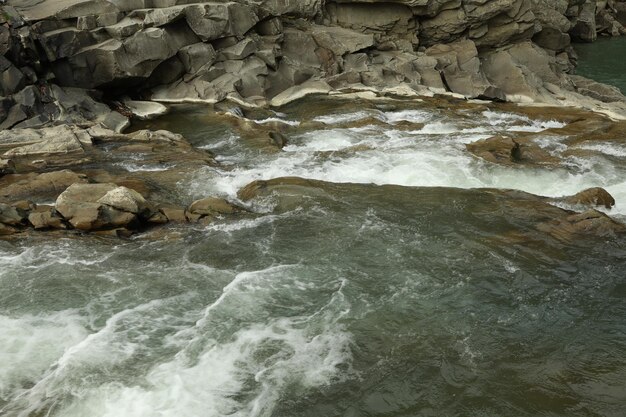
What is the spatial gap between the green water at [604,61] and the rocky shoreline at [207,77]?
1.32m

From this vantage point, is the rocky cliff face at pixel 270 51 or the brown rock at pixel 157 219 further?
the rocky cliff face at pixel 270 51

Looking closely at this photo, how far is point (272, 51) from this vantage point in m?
24.6

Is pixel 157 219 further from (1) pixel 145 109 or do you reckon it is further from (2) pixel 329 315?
(1) pixel 145 109

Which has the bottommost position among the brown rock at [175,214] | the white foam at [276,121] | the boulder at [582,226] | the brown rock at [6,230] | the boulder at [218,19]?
the boulder at [582,226]

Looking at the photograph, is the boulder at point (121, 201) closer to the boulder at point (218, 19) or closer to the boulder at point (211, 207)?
the boulder at point (211, 207)

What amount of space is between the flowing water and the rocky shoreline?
1.11 m

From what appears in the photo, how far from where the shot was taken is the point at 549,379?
311 inches

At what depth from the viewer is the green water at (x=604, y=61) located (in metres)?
30.7

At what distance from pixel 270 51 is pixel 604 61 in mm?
21107

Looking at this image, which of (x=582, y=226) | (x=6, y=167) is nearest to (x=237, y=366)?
(x=582, y=226)

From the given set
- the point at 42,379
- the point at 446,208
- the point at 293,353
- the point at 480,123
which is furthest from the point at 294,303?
the point at 480,123

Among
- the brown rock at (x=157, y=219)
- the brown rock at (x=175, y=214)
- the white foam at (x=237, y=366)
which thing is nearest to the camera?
the white foam at (x=237, y=366)

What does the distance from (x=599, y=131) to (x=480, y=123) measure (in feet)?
12.2

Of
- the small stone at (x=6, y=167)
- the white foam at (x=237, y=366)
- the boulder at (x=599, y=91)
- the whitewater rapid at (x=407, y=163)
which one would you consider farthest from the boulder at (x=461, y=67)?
the white foam at (x=237, y=366)
